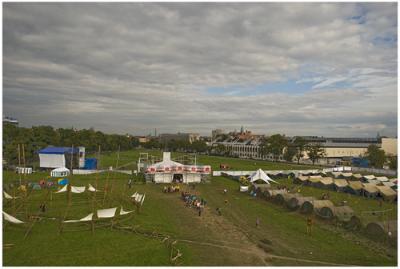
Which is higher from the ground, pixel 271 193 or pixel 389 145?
pixel 389 145

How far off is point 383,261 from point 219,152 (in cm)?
10619

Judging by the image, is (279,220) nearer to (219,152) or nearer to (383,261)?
(383,261)

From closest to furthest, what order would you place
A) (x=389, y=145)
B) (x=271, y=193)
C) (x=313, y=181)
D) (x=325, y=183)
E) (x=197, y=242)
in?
(x=197, y=242), (x=271, y=193), (x=325, y=183), (x=313, y=181), (x=389, y=145)

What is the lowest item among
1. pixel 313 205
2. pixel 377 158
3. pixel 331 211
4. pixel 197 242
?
pixel 197 242

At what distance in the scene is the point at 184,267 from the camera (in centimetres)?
1412

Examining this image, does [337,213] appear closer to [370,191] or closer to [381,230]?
[381,230]

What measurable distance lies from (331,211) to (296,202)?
3.66 metres

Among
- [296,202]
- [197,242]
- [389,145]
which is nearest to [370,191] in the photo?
[296,202]

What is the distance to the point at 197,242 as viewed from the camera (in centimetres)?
1816

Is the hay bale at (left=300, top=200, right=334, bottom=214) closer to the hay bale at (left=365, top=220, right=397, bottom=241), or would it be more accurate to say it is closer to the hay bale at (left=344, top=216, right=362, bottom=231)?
the hay bale at (left=344, top=216, right=362, bottom=231)

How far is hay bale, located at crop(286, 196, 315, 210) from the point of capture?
2640 centimetres

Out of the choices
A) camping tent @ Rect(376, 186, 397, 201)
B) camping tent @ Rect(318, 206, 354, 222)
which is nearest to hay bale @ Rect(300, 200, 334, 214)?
camping tent @ Rect(318, 206, 354, 222)

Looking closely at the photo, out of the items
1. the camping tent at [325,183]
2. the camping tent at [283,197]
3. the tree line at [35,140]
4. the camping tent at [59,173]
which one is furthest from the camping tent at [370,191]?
the camping tent at [59,173]

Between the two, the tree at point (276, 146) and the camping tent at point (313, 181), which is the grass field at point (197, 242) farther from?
the tree at point (276, 146)
